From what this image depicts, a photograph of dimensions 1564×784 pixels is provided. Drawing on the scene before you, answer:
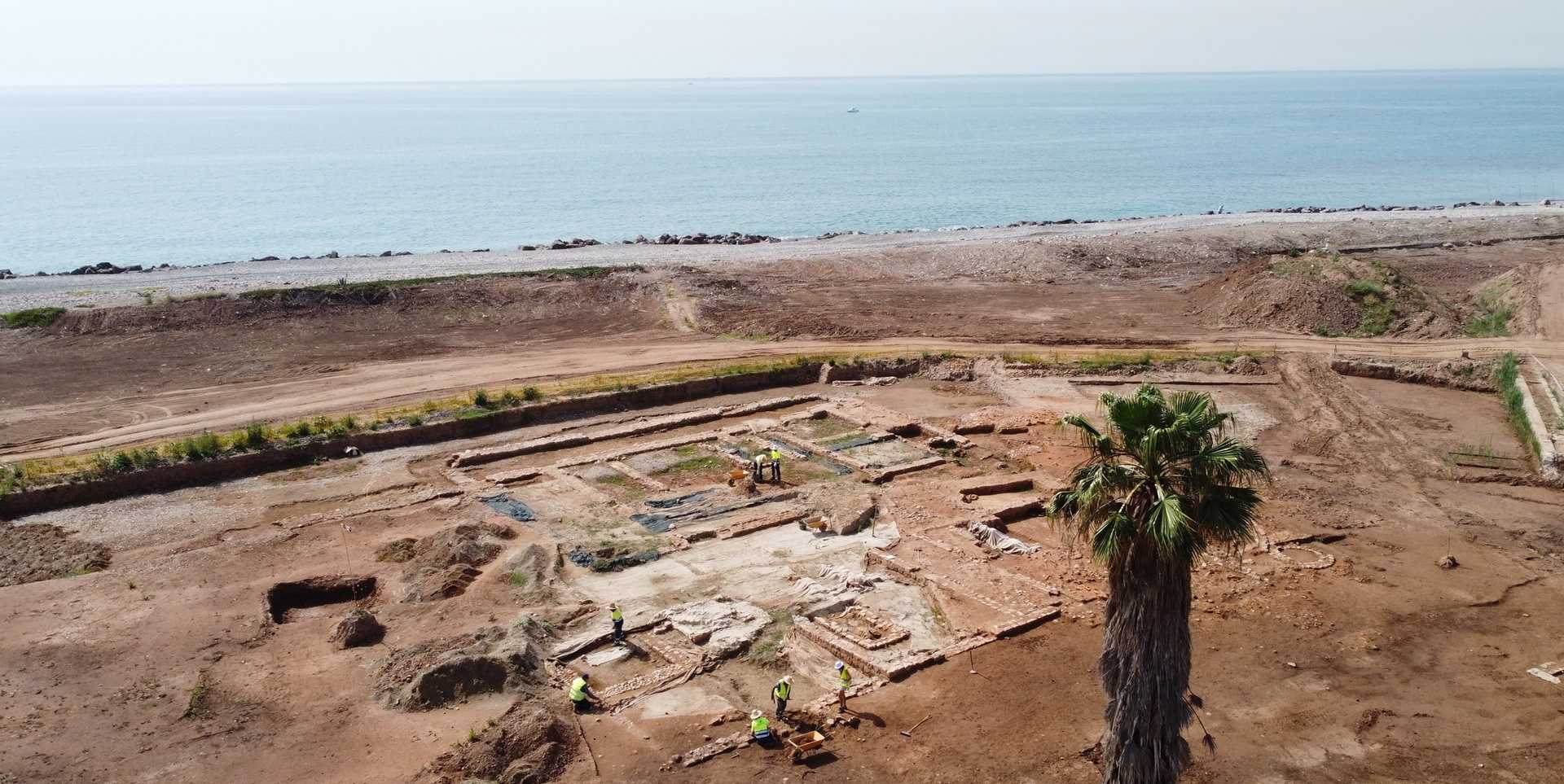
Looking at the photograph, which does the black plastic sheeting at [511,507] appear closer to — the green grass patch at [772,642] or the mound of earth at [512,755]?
the green grass patch at [772,642]

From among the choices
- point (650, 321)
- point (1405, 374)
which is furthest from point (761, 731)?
point (650, 321)

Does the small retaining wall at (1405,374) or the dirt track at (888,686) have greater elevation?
the dirt track at (888,686)

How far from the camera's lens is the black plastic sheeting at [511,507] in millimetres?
28719

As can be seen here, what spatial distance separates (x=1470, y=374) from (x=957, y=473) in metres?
20.2

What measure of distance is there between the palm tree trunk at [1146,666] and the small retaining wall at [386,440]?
2545cm

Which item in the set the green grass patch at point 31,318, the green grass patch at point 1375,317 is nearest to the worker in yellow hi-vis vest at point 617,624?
the green grass patch at point 1375,317

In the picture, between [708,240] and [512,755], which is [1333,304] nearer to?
[708,240]

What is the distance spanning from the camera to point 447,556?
25.7 metres

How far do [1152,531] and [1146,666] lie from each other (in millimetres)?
2282

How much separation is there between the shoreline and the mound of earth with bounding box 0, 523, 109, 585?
1033 inches

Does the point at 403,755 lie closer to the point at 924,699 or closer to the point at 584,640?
the point at 584,640

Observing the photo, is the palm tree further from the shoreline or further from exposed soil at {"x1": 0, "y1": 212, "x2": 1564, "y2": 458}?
the shoreline

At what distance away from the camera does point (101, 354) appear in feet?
149

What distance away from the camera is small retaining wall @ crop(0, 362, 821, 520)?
1182 inches
